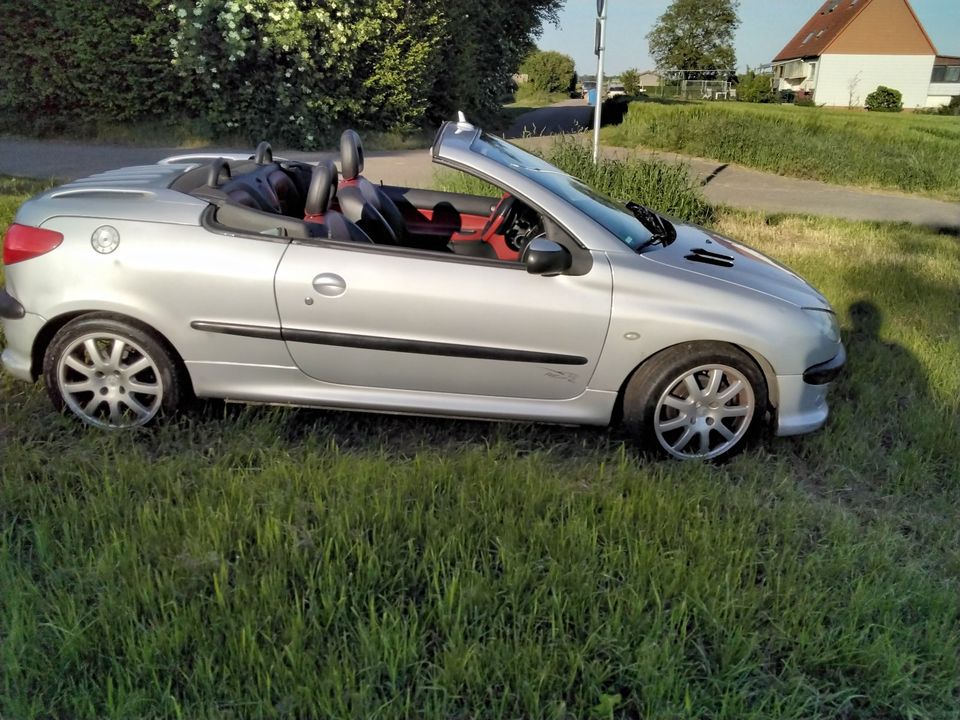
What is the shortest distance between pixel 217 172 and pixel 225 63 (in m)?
12.8

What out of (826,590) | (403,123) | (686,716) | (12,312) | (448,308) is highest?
(403,123)

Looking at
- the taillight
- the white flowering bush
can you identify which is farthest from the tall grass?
the white flowering bush

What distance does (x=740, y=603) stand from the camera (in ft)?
7.74

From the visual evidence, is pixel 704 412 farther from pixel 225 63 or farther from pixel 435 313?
pixel 225 63

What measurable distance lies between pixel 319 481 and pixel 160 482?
61cm

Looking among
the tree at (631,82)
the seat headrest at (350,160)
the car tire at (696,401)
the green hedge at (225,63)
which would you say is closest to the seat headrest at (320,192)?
the seat headrest at (350,160)

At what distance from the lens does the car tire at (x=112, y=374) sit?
330 centimetres

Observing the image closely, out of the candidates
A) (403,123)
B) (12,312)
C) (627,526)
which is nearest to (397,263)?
(627,526)

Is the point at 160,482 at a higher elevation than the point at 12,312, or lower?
lower

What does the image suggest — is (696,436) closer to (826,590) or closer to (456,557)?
(826,590)

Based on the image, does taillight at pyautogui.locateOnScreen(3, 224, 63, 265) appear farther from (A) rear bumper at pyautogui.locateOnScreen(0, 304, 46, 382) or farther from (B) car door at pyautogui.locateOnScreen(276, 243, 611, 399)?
(B) car door at pyautogui.locateOnScreen(276, 243, 611, 399)

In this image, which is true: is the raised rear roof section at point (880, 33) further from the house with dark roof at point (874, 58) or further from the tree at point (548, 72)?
the tree at point (548, 72)

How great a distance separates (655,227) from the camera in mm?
3979

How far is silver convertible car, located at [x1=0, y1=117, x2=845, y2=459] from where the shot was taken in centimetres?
321
